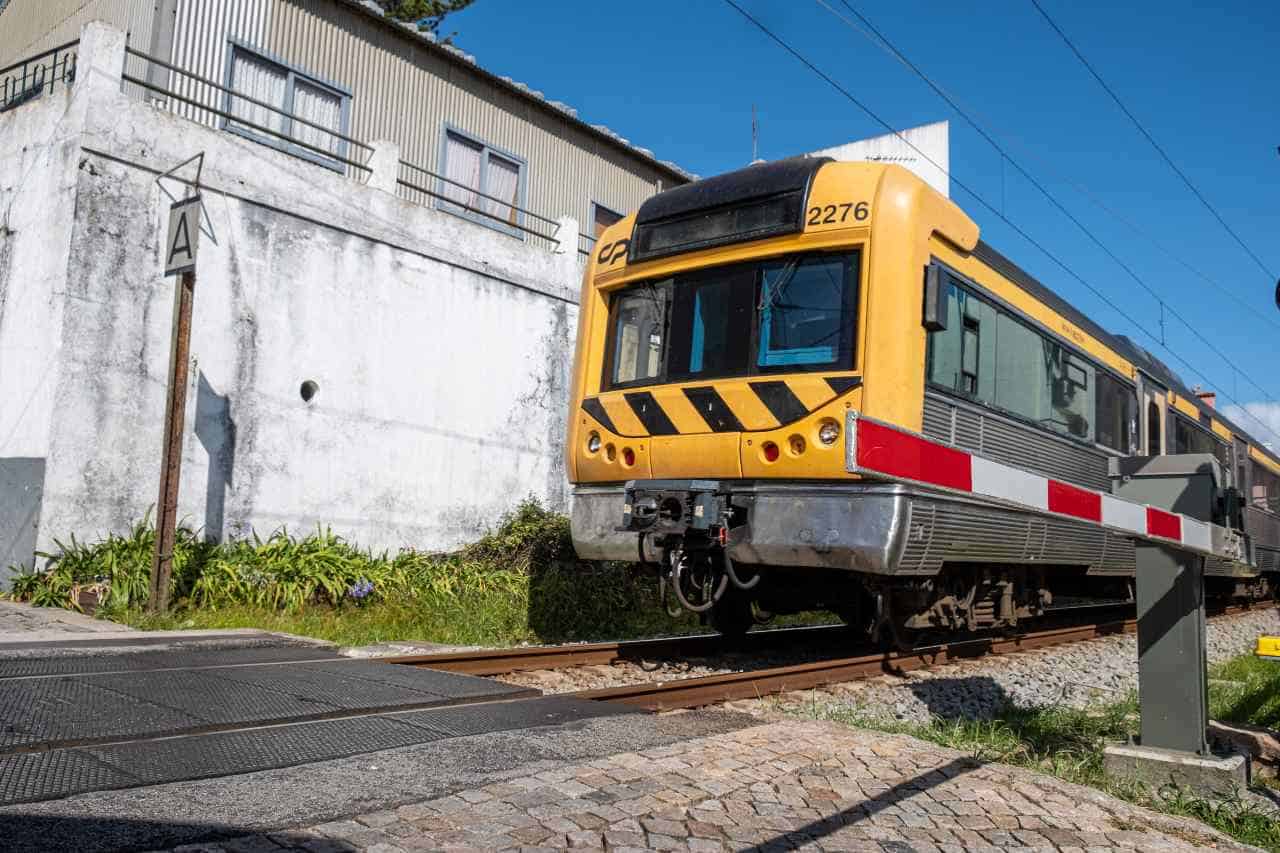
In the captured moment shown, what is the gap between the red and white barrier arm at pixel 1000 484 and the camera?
294 centimetres

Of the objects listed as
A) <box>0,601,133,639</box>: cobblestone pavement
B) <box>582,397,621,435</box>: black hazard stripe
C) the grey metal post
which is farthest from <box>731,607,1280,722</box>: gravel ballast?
<box>0,601,133,639</box>: cobblestone pavement

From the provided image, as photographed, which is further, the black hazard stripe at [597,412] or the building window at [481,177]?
the building window at [481,177]

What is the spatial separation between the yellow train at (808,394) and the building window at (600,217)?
35.1ft

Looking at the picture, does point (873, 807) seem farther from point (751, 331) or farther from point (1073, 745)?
point (751, 331)

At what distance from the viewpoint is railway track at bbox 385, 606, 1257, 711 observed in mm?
5863

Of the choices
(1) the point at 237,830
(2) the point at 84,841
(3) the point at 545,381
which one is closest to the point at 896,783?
(1) the point at 237,830

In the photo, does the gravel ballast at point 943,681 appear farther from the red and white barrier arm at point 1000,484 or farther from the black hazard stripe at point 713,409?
the red and white barrier arm at point 1000,484

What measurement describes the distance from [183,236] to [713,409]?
18.9ft

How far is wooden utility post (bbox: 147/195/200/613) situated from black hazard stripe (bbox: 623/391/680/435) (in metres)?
4.52

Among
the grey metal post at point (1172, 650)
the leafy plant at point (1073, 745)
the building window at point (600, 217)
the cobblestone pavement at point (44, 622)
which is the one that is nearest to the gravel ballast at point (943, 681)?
the leafy plant at point (1073, 745)

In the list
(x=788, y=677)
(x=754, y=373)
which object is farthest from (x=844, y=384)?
(x=788, y=677)

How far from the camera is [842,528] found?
6.25m

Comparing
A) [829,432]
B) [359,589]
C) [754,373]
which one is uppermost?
[754,373]

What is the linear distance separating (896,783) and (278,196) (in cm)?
976
